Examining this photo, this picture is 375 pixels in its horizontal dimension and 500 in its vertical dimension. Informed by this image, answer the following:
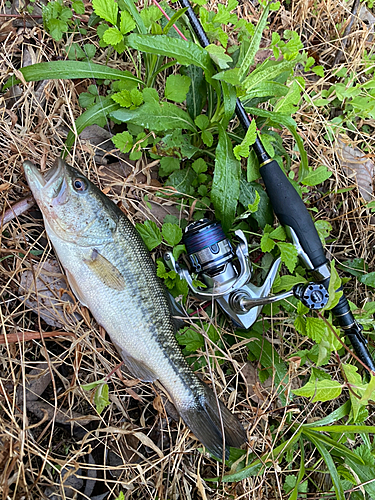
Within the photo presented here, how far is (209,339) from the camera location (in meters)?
2.62

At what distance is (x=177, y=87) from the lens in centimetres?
264

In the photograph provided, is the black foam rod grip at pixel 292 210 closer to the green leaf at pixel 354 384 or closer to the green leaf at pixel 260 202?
the green leaf at pixel 260 202

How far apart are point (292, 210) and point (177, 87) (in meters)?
1.25

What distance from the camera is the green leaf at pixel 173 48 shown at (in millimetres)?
2359

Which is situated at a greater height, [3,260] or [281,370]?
[3,260]

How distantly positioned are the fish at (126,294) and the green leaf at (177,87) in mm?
896

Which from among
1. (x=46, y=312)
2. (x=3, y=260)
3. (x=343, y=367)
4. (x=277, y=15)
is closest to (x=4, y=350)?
(x=46, y=312)

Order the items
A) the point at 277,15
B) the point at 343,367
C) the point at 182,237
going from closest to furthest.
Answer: the point at 343,367 → the point at 182,237 → the point at 277,15

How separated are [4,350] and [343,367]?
7.61 feet

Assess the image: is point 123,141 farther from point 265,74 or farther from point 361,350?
point 361,350

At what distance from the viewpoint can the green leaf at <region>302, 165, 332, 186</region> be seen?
2.98m

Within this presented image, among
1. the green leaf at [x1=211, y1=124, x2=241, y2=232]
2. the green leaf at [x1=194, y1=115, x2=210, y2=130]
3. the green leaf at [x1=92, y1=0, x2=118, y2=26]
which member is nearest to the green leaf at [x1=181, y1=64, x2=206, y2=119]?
the green leaf at [x1=194, y1=115, x2=210, y2=130]

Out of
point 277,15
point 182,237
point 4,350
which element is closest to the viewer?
point 4,350

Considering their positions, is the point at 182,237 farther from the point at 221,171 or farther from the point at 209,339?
the point at 209,339
